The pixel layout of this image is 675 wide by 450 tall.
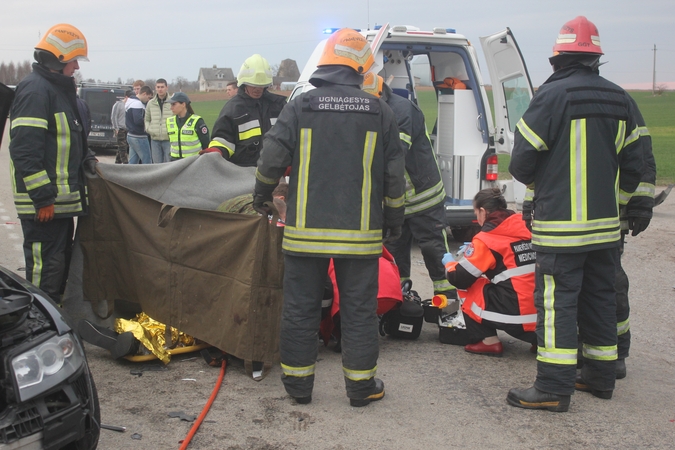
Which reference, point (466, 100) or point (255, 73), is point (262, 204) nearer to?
point (255, 73)

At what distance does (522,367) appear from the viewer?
4660 millimetres

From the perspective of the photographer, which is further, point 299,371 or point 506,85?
point 506,85

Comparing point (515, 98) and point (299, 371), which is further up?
point (515, 98)

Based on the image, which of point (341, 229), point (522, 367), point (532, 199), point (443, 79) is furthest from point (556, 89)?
point (443, 79)

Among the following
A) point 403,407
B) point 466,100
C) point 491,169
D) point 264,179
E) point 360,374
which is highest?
point 466,100

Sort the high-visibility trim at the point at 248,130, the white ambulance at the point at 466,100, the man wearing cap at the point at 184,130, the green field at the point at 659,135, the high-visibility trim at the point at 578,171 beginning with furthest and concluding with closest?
the green field at the point at 659,135, the man wearing cap at the point at 184,130, the white ambulance at the point at 466,100, the high-visibility trim at the point at 248,130, the high-visibility trim at the point at 578,171

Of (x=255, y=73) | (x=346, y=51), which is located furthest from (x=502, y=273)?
(x=255, y=73)

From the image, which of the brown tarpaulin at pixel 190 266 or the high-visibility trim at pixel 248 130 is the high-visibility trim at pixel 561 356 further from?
the high-visibility trim at pixel 248 130

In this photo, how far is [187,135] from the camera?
10477mm

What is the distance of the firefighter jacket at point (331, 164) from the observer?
383 centimetres

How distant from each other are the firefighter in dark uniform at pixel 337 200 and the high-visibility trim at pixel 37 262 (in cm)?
173

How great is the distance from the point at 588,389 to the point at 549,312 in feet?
2.12

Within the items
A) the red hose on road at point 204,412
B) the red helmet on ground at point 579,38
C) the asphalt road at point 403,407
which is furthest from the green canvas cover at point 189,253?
the red helmet on ground at point 579,38

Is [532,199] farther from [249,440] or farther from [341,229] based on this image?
[249,440]
